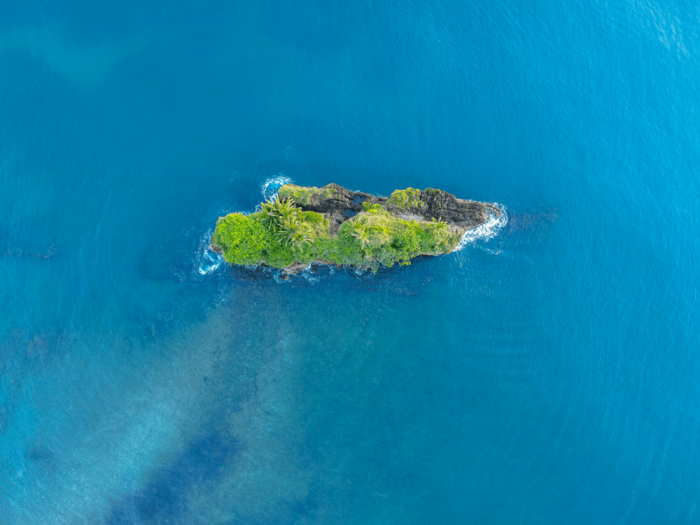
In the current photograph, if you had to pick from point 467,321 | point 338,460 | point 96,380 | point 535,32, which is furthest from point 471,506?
point 535,32

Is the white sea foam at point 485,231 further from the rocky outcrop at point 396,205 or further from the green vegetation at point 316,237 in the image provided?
the green vegetation at point 316,237

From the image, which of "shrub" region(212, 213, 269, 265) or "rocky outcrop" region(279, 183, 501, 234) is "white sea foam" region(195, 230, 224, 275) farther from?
"rocky outcrop" region(279, 183, 501, 234)

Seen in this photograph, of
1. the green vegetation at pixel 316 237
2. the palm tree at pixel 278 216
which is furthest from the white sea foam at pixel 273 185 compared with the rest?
the palm tree at pixel 278 216

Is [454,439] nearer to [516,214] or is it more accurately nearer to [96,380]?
[516,214]

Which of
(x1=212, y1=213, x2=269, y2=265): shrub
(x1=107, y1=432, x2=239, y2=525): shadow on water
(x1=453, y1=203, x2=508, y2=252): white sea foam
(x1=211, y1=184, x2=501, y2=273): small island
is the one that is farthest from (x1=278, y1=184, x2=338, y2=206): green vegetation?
(x1=107, y1=432, x2=239, y2=525): shadow on water

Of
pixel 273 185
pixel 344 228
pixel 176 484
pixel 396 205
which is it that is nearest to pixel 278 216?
pixel 344 228

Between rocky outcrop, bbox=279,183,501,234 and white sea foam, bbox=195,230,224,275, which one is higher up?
rocky outcrop, bbox=279,183,501,234

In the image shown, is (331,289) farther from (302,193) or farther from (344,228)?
(302,193)
